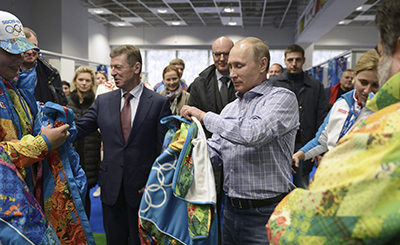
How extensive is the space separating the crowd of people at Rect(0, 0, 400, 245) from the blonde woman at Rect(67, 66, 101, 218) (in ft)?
0.09

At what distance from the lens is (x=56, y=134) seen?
5.57ft

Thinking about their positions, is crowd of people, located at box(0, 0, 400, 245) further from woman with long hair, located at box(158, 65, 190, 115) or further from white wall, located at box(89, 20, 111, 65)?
white wall, located at box(89, 20, 111, 65)

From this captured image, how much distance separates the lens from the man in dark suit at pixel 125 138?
2.22m

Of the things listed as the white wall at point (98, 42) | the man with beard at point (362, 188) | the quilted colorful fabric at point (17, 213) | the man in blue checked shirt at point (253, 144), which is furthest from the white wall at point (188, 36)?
the man with beard at point (362, 188)

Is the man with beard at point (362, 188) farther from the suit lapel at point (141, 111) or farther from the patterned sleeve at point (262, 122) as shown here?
the suit lapel at point (141, 111)

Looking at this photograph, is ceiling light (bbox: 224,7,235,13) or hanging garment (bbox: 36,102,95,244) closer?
hanging garment (bbox: 36,102,95,244)

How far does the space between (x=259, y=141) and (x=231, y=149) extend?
27 cm

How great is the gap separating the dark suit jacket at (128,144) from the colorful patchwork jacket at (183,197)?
0.61m

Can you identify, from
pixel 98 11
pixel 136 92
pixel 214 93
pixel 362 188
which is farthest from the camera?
pixel 98 11

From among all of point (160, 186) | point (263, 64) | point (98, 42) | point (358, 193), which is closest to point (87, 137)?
point (160, 186)

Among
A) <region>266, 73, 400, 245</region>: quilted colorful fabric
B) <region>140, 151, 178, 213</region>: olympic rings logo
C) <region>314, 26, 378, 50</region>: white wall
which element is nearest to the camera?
<region>266, 73, 400, 245</region>: quilted colorful fabric

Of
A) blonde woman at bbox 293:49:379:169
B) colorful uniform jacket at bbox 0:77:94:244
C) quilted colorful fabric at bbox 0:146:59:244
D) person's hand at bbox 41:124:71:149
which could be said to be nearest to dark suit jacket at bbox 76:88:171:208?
colorful uniform jacket at bbox 0:77:94:244

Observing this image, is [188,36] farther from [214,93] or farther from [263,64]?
[263,64]

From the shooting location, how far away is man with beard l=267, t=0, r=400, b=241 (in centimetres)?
61
